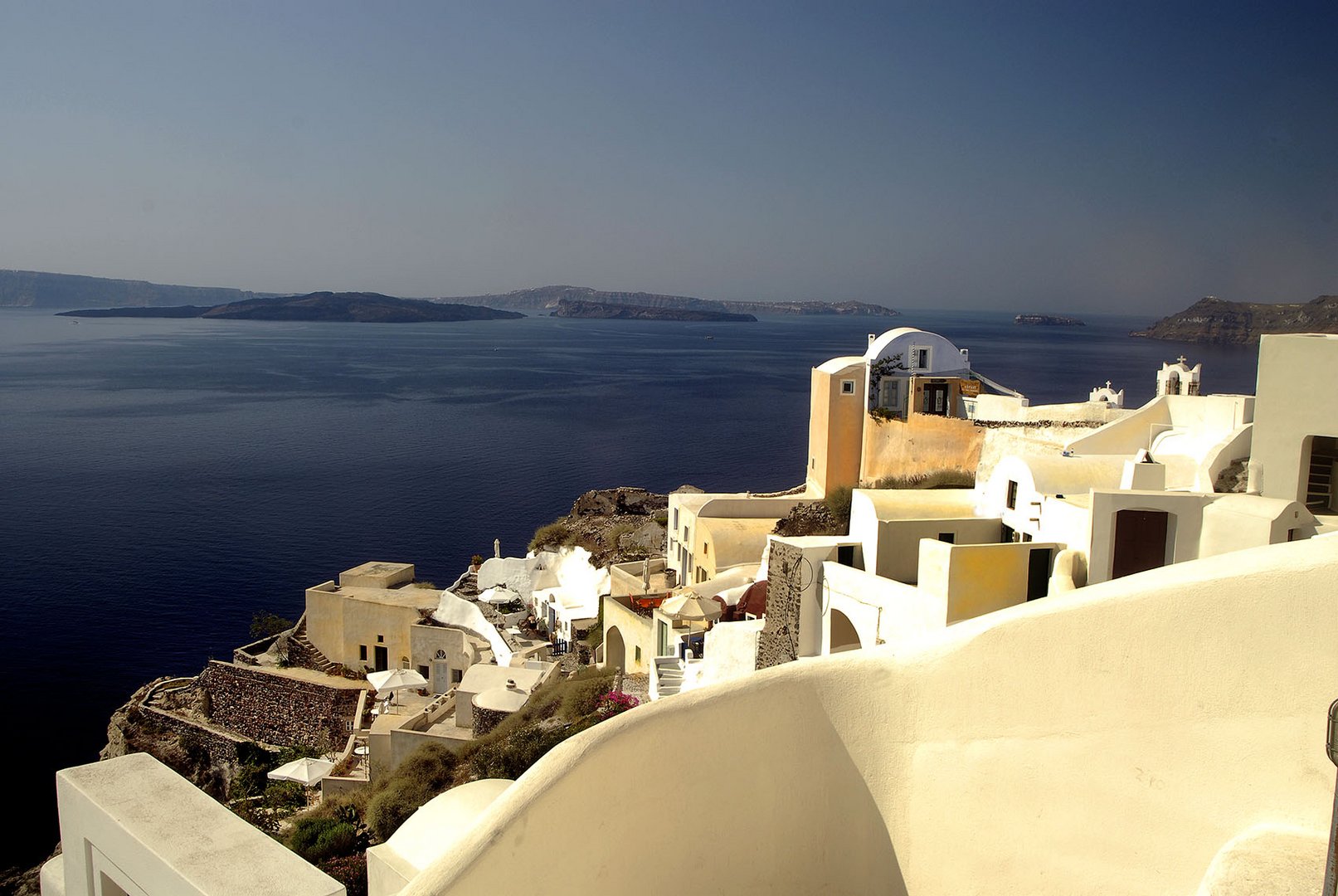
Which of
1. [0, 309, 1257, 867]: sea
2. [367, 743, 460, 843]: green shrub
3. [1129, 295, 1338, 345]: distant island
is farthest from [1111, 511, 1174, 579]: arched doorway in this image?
[1129, 295, 1338, 345]: distant island

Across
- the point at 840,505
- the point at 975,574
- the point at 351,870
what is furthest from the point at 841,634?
the point at 840,505

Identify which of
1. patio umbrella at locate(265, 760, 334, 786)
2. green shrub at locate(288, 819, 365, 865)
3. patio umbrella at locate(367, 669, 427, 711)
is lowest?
patio umbrella at locate(265, 760, 334, 786)

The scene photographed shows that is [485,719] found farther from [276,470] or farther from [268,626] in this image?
[276,470]

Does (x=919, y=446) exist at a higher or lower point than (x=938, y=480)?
higher

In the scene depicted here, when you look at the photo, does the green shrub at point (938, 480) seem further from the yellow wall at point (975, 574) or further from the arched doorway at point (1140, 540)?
the arched doorway at point (1140, 540)

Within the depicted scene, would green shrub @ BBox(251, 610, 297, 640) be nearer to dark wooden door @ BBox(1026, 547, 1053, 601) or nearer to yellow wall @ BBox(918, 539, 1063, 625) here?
yellow wall @ BBox(918, 539, 1063, 625)

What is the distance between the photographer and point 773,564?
10773 mm

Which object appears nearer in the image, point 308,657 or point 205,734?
point 205,734

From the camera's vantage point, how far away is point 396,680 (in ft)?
66.5

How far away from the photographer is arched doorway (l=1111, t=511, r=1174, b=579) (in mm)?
8383

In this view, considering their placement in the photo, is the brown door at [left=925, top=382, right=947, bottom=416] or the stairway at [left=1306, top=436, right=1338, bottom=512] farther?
the brown door at [left=925, top=382, right=947, bottom=416]

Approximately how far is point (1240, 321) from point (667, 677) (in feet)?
360

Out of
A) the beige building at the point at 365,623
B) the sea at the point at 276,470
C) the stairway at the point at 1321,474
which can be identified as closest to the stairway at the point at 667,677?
the stairway at the point at 1321,474

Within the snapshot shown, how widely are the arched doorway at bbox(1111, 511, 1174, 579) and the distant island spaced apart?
49664mm
